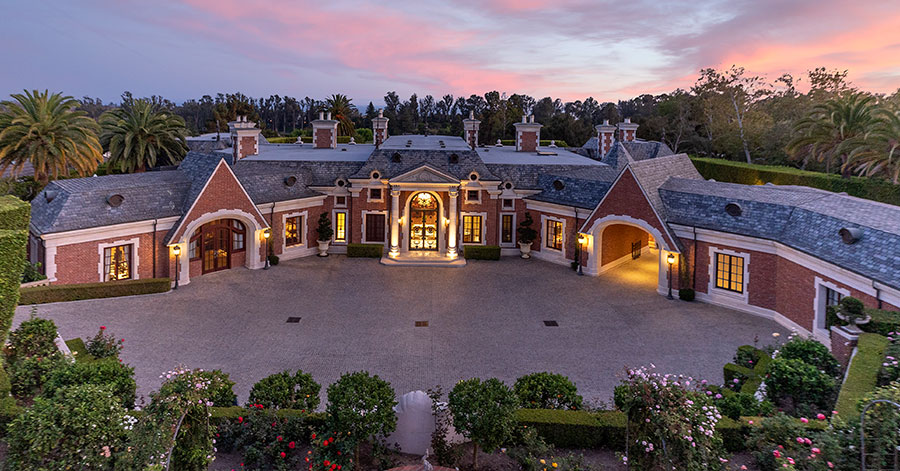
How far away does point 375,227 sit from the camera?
113ft

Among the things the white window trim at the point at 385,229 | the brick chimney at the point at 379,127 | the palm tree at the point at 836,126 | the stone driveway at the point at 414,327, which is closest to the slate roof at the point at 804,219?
the stone driveway at the point at 414,327

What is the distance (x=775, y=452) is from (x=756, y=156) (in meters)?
58.0

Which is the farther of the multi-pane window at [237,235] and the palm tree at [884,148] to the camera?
the multi-pane window at [237,235]

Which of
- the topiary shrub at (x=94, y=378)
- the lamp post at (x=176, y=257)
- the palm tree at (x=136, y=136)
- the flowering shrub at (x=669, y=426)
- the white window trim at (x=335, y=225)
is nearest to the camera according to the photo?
the flowering shrub at (x=669, y=426)

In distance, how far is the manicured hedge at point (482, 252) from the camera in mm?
33625

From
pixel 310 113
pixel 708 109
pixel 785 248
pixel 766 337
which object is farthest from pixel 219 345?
pixel 310 113

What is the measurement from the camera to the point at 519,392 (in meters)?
13.0

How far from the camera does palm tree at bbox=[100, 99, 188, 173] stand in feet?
130

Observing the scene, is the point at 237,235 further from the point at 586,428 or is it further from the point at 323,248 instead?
the point at 586,428

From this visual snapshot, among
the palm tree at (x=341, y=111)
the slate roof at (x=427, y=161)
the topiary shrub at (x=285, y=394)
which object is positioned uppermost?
the palm tree at (x=341, y=111)

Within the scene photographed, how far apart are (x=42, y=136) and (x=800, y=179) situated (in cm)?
4936

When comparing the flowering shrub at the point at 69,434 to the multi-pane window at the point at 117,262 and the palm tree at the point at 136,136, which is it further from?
the palm tree at the point at 136,136

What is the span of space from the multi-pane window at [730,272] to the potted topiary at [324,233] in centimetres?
2232

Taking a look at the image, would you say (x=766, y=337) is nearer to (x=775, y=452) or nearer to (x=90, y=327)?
(x=775, y=452)
